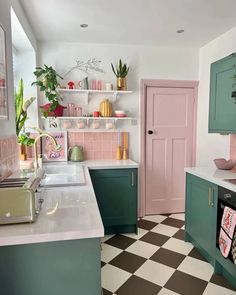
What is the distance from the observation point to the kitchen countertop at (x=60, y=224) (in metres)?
0.95

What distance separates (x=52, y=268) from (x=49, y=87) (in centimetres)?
224

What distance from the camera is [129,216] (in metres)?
2.95

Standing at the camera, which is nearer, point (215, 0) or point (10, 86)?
point (10, 86)

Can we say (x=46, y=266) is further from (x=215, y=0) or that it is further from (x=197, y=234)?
(x=215, y=0)

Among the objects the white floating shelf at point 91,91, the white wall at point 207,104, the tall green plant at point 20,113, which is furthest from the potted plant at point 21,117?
the white wall at point 207,104

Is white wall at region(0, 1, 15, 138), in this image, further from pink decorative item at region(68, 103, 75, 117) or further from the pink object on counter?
the pink object on counter

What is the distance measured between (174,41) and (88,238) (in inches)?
113

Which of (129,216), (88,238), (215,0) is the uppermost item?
(215,0)

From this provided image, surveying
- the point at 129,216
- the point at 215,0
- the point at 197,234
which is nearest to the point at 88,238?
the point at 197,234

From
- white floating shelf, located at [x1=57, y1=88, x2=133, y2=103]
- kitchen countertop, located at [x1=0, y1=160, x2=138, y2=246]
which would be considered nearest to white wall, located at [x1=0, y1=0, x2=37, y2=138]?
kitchen countertop, located at [x1=0, y1=160, x2=138, y2=246]

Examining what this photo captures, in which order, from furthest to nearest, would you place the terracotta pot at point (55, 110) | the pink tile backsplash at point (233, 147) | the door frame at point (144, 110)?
the door frame at point (144, 110) < the terracotta pot at point (55, 110) < the pink tile backsplash at point (233, 147)

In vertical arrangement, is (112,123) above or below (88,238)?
above

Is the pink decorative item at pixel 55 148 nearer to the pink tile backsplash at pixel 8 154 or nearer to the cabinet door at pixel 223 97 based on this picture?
the pink tile backsplash at pixel 8 154

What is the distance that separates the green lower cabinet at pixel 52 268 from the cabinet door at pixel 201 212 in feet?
4.72
